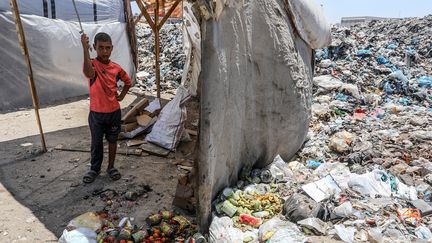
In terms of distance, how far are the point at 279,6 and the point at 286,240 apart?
7.55 feet

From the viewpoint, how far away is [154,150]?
4.75m

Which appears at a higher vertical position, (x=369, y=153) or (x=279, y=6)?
(x=279, y=6)

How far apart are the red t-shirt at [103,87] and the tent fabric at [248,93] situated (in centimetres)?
132

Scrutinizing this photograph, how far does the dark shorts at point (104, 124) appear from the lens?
3.54 meters

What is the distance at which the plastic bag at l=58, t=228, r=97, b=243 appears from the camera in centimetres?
262

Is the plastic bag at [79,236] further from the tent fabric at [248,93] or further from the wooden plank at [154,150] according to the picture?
the wooden plank at [154,150]

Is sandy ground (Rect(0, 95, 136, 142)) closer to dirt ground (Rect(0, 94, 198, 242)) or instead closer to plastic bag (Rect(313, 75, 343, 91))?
dirt ground (Rect(0, 94, 198, 242))

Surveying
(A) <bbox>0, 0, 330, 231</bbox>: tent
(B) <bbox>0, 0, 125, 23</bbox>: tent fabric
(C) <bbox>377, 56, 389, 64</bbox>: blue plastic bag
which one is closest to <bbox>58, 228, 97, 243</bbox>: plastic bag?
(A) <bbox>0, 0, 330, 231</bbox>: tent

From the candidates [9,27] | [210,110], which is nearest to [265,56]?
[210,110]

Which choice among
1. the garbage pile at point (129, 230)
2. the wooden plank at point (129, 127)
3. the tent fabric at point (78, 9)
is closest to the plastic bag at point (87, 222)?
the garbage pile at point (129, 230)

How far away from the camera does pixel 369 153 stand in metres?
3.98

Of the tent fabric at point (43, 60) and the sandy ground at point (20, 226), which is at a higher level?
the tent fabric at point (43, 60)

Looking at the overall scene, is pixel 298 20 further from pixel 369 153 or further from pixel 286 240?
pixel 286 240

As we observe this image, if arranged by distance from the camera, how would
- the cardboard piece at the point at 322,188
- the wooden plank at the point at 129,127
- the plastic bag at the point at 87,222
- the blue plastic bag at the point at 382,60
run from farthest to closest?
the blue plastic bag at the point at 382,60 < the wooden plank at the point at 129,127 < the cardboard piece at the point at 322,188 < the plastic bag at the point at 87,222
